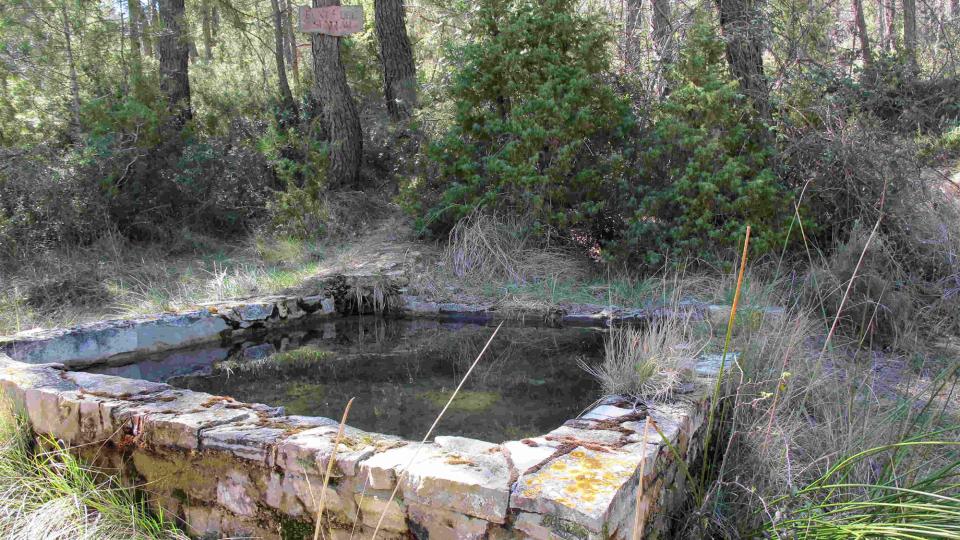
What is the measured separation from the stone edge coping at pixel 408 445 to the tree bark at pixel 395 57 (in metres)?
6.51

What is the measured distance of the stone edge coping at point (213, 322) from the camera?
4625mm

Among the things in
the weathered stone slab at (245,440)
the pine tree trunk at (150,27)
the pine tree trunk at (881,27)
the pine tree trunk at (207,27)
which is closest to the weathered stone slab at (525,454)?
the weathered stone slab at (245,440)

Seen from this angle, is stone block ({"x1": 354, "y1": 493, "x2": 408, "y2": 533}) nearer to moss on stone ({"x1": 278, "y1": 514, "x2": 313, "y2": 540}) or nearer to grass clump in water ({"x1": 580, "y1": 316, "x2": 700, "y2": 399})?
moss on stone ({"x1": 278, "y1": 514, "x2": 313, "y2": 540})

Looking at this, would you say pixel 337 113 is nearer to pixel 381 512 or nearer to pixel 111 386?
pixel 111 386

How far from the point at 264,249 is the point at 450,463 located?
5882 mm

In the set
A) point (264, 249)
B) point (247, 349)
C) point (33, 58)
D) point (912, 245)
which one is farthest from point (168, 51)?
point (912, 245)

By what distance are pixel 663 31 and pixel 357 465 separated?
6262mm

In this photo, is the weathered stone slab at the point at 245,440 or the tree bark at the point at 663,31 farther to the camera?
the tree bark at the point at 663,31

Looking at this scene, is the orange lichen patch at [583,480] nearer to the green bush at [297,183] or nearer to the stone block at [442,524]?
the stone block at [442,524]

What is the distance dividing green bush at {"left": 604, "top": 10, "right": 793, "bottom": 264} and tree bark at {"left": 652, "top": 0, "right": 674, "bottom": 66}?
19.3 inches

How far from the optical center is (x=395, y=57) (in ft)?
32.4

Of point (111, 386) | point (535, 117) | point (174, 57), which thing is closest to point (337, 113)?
point (174, 57)

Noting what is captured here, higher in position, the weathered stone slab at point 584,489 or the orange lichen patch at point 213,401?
the orange lichen patch at point 213,401

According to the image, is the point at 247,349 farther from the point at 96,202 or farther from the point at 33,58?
the point at 33,58
